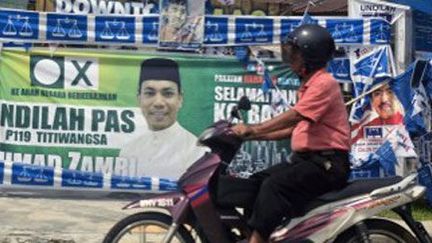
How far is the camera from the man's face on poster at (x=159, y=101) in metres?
9.58

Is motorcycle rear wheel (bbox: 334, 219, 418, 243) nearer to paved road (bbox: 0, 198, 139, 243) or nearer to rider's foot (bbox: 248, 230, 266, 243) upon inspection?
rider's foot (bbox: 248, 230, 266, 243)

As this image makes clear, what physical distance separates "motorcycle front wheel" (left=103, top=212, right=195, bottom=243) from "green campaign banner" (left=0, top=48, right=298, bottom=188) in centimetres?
409

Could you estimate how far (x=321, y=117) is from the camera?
16.9 feet

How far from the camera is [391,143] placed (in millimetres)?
9305

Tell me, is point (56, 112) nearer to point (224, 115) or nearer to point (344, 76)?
point (224, 115)

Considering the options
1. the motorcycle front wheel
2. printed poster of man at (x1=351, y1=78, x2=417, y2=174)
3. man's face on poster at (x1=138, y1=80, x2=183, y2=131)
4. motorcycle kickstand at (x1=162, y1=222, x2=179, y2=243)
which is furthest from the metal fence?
motorcycle kickstand at (x1=162, y1=222, x2=179, y2=243)

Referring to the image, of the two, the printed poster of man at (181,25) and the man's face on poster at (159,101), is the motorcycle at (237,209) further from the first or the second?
the printed poster of man at (181,25)

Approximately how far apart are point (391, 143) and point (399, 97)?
0.53 meters

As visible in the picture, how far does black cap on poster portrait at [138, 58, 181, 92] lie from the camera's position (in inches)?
377

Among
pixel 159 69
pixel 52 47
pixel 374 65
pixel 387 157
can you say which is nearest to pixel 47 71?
pixel 52 47

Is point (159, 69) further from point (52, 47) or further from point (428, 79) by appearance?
point (428, 79)

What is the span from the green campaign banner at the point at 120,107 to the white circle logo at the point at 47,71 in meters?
0.01

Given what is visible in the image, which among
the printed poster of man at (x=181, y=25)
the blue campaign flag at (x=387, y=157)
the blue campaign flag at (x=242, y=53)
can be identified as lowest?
the blue campaign flag at (x=387, y=157)

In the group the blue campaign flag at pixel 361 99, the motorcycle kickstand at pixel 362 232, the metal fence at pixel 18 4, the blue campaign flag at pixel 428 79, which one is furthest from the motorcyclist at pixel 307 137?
the metal fence at pixel 18 4
